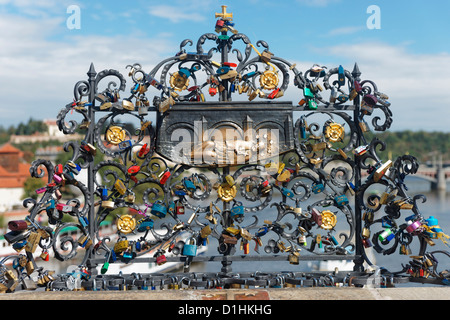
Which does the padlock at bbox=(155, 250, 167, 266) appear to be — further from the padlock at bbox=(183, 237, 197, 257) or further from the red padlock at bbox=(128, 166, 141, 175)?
the red padlock at bbox=(128, 166, 141, 175)

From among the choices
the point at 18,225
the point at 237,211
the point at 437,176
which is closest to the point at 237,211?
the point at 237,211

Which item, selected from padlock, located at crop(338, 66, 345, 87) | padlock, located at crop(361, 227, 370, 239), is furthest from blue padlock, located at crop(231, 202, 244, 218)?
padlock, located at crop(338, 66, 345, 87)

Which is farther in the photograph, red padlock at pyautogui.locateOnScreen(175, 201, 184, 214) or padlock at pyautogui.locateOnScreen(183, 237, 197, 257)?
red padlock at pyautogui.locateOnScreen(175, 201, 184, 214)

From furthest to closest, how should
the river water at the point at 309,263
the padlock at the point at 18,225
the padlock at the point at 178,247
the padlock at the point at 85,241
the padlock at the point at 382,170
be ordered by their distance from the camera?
the river water at the point at 309,263
the padlock at the point at 178,247
the padlock at the point at 85,241
the padlock at the point at 382,170
the padlock at the point at 18,225

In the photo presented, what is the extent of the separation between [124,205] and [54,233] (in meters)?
0.95

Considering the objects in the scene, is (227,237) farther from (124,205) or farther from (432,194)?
(432,194)

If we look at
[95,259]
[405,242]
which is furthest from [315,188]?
[95,259]

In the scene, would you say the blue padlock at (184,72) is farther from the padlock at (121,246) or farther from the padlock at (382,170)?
the padlock at (382,170)

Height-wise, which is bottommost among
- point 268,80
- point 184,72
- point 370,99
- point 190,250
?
point 190,250

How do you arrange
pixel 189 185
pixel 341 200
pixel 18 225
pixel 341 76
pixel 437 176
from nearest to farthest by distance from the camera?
pixel 18 225
pixel 189 185
pixel 341 200
pixel 341 76
pixel 437 176

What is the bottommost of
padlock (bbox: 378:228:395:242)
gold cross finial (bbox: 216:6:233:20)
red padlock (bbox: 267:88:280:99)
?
padlock (bbox: 378:228:395:242)

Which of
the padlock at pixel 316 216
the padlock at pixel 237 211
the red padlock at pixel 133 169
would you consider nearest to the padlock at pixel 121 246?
the red padlock at pixel 133 169

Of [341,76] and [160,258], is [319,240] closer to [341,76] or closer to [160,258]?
[160,258]

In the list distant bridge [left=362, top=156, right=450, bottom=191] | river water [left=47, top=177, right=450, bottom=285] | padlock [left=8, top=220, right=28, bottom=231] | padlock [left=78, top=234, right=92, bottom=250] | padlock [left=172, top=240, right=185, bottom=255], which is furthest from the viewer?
distant bridge [left=362, top=156, right=450, bottom=191]
